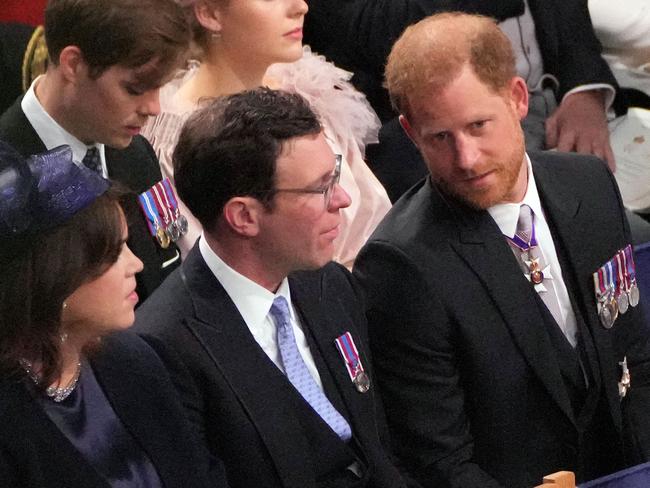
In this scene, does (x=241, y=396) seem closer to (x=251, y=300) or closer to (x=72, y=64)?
(x=251, y=300)

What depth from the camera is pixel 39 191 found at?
76.0 inches

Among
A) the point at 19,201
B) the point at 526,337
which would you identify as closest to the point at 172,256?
the point at 526,337

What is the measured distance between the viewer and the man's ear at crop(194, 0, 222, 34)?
124 inches

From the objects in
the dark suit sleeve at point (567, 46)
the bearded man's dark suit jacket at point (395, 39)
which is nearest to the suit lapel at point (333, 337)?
the bearded man's dark suit jacket at point (395, 39)

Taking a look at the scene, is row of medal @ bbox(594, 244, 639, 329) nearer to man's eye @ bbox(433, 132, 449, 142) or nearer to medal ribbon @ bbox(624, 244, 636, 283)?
medal ribbon @ bbox(624, 244, 636, 283)

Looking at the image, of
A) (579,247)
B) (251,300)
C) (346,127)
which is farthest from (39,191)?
(346,127)

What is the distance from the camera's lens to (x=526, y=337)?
2.51m

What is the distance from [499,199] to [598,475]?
63 cm

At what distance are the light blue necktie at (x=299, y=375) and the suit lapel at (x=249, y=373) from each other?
39mm

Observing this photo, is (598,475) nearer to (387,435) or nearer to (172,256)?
(387,435)

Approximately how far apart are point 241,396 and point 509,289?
599 millimetres

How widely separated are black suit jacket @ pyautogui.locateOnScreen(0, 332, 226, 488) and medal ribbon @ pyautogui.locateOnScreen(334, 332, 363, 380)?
0.34 metres

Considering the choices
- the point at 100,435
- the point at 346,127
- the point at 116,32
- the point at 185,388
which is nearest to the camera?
the point at 100,435

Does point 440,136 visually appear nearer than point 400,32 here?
Yes
